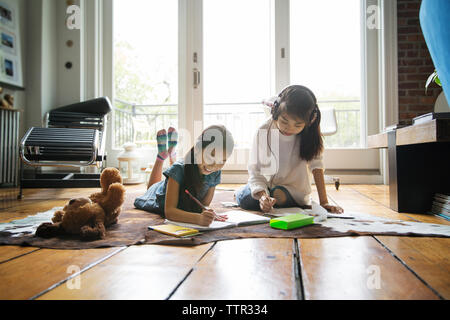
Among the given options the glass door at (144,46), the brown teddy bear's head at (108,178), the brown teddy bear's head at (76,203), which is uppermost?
the glass door at (144,46)

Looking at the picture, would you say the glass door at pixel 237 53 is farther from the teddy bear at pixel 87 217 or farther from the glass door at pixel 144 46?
the teddy bear at pixel 87 217

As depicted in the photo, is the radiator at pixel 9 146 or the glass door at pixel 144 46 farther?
the glass door at pixel 144 46

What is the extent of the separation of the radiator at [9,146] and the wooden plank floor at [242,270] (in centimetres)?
216

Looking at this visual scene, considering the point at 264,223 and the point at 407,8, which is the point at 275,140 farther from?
the point at 407,8

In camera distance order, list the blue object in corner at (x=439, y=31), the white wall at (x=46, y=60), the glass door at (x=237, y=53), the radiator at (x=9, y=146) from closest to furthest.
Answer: the blue object in corner at (x=439, y=31)
the radiator at (x=9, y=146)
the white wall at (x=46, y=60)
the glass door at (x=237, y=53)

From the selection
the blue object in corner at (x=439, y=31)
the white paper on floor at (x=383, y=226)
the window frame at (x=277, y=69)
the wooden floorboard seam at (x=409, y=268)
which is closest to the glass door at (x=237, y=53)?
the window frame at (x=277, y=69)

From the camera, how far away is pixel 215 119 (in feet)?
17.2

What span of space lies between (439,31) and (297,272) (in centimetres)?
60

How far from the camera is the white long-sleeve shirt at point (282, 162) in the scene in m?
1.51

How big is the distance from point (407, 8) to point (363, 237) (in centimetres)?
262

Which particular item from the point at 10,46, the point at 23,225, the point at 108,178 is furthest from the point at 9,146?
the point at 108,178

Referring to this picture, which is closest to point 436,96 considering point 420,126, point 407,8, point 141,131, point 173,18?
point 407,8
